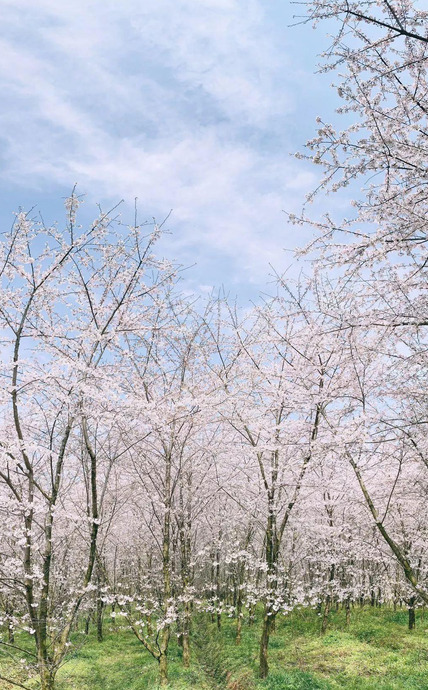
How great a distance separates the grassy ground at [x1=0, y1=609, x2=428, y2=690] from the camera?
10148mm

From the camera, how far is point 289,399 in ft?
30.7

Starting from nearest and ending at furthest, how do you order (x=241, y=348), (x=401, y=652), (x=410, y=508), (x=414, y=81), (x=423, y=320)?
(x=414, y=81) → (x=423, y=320) → (x=241, y=348) → (x=401, y=652) → (x=410, y=508)

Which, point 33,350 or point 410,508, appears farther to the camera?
point 410,508

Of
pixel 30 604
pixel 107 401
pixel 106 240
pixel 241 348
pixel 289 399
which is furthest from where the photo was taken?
pixel 241 348

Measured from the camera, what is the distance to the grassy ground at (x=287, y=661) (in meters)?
10.1

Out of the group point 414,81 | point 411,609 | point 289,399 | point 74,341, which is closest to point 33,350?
point 74,341

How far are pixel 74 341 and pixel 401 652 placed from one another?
1274 cm

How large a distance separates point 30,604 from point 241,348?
295 inches

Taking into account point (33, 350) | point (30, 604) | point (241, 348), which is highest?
point (241, 348)

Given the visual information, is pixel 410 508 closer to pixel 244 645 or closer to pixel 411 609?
pixel 411 609

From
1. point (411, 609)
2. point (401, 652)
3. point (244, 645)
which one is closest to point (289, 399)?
point (401, 652)

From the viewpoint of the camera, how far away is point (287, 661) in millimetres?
13016

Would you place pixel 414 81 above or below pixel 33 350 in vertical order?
above

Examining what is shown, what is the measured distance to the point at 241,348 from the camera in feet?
40.1
